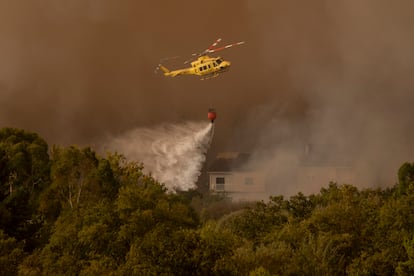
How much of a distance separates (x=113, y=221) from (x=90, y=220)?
3.86ft

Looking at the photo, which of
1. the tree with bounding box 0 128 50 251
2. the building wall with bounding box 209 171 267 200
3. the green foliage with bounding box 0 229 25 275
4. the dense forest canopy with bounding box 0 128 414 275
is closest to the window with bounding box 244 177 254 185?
the building wall with bounding box 209 171 267 200

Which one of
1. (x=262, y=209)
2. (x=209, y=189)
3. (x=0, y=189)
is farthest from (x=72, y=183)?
(x=209, y=189)

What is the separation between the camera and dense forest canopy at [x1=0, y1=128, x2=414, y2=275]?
45.2m

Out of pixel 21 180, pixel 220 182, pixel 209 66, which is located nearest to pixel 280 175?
pixel 220 182

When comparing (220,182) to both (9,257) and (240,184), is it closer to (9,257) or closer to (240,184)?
(240,184)

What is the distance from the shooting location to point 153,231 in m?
46.4

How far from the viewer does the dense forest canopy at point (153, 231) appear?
4519 centimetres

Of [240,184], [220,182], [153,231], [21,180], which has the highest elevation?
[220,182]

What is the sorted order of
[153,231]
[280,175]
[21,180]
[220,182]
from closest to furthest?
[153,231], [21,180], [280,175], [220,182]

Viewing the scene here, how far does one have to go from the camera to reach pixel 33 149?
7169cm

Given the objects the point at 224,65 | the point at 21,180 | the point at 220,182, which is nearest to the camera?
the point at 21,180

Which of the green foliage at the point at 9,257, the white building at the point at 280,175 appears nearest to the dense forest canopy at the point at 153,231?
the green foliage at the point at 9,257

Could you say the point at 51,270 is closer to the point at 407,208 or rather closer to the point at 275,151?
the point at 407,208

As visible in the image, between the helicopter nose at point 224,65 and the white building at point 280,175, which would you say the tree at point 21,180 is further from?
the white building at point 280,175
